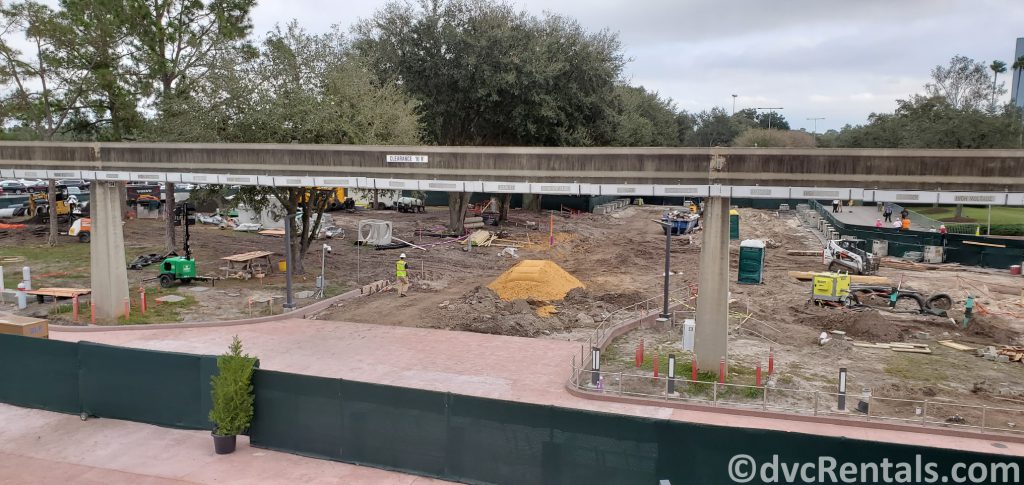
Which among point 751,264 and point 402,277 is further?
point 751,264

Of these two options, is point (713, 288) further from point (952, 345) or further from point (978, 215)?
point (978, 215)

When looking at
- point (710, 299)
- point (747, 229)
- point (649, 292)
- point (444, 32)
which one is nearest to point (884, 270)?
point (649, 292)

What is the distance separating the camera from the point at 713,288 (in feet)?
58.1

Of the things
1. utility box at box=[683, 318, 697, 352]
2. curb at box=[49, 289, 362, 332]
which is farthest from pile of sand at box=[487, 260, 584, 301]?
utility box at box=[683, 318, 697, 352]

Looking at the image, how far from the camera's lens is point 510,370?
61.3 feet

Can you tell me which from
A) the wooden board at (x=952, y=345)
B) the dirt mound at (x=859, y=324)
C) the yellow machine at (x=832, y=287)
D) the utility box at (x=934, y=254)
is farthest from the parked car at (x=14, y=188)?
the utility box at (x=934, y=254)

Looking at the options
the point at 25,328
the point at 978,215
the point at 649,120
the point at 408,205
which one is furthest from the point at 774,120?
the point at 25,328

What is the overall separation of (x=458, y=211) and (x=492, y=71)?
9.99 meters

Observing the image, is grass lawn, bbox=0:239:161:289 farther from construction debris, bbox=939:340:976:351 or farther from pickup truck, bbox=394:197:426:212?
construction debris, bbox=939:340:976:351

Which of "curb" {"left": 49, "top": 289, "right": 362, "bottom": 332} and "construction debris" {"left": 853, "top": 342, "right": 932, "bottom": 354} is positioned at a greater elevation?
"curb" {"left": 49, "top": 289, "right": 362, "bottom": 332}

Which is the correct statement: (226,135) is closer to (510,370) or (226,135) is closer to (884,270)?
(510,370)

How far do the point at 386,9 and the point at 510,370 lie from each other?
111 feet

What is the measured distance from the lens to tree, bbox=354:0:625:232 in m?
43.8

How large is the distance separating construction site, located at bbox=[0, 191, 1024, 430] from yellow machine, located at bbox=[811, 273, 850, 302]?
3.1 inches
